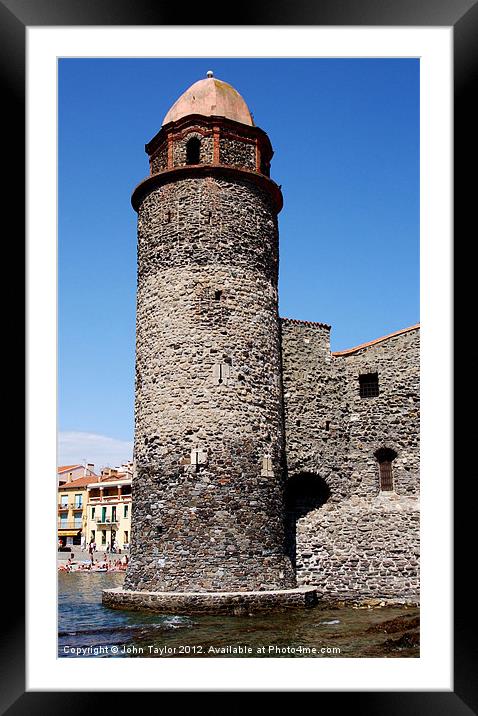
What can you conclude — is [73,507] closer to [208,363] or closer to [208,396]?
[208,396]

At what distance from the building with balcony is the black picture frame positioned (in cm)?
1533

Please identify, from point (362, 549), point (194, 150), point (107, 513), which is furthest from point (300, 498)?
point (107, 513)

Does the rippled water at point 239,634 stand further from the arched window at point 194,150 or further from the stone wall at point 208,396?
the arched window at point 194,150

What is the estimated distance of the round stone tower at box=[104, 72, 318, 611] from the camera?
14773 millimetres

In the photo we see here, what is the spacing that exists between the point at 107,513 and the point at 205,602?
11.3 m

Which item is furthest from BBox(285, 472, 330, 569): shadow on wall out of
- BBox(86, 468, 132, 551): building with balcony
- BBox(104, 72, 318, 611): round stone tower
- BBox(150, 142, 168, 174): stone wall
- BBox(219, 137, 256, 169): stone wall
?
BBox(86, 468, 132, 551): building with balcony

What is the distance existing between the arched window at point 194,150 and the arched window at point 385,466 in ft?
24.0

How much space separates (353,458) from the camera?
675 inches
